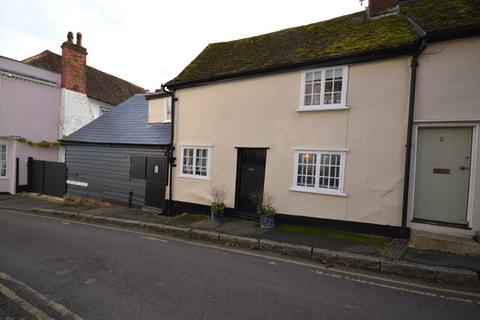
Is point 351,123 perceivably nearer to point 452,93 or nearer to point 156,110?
point 452,93

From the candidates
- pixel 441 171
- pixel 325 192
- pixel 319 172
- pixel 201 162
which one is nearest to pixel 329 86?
pixel 319 172

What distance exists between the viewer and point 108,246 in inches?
265

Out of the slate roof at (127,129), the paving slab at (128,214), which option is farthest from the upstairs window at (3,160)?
the paving slab at (128,214)

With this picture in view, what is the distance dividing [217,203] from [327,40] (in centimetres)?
633


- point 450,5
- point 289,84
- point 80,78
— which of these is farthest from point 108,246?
point 80,78

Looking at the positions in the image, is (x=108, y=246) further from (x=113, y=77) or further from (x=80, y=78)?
(x=113, y=77)

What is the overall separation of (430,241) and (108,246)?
732 cm

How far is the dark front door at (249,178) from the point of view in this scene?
9188mm

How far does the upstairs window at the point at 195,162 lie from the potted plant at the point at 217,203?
698mm

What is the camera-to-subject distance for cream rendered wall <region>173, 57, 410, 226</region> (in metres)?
7.11

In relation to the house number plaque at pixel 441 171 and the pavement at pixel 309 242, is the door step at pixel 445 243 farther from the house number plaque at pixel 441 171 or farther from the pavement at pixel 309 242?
the house number plaque at pixel 441 171

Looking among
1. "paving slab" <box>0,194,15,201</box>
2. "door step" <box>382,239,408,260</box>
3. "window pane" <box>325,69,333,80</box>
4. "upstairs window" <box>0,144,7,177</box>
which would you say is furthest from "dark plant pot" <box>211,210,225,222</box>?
"upstairs window" <box>0,144,7,177</box>

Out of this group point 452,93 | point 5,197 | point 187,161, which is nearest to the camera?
point 452,93

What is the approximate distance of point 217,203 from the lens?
9.25m
